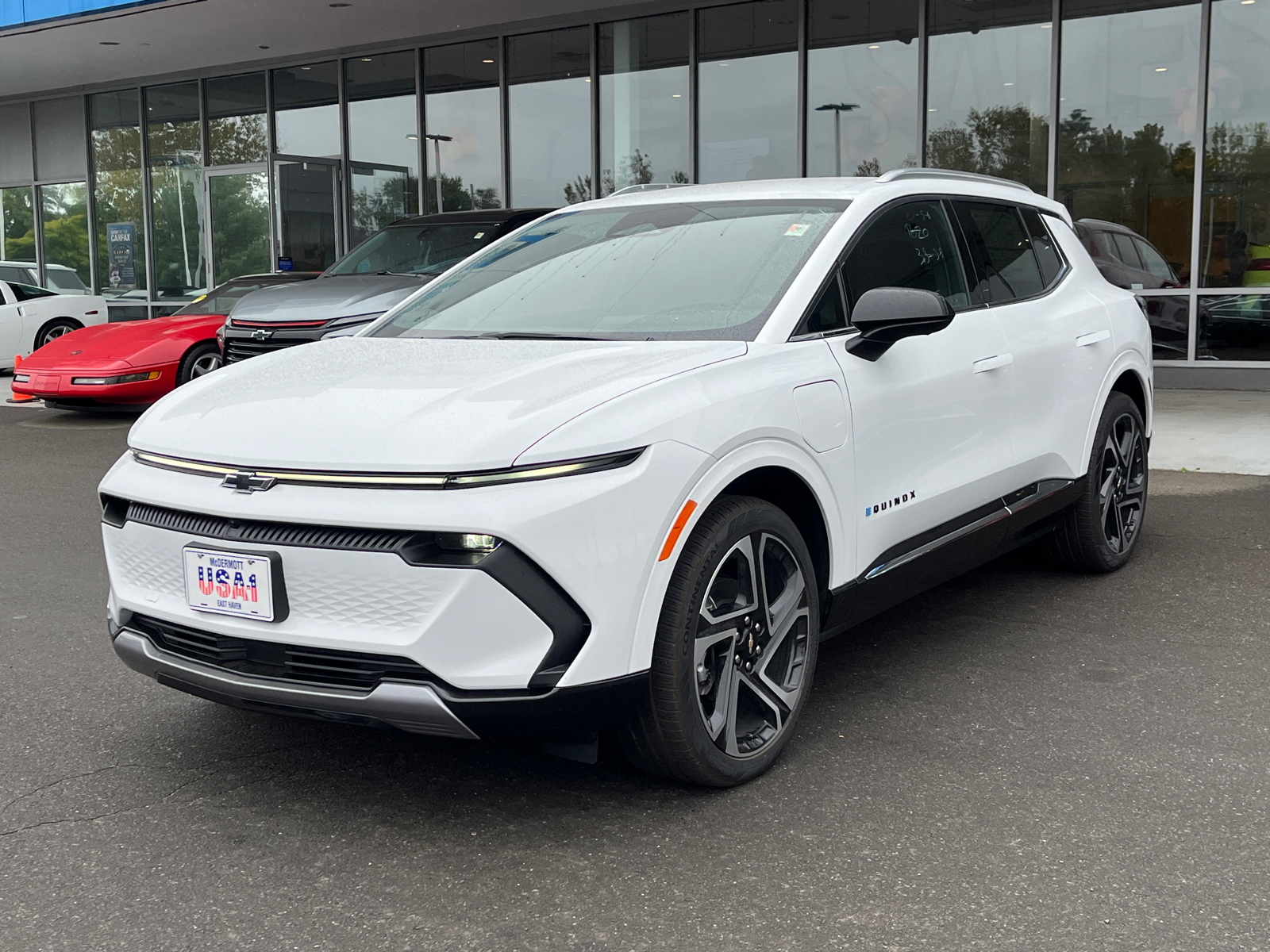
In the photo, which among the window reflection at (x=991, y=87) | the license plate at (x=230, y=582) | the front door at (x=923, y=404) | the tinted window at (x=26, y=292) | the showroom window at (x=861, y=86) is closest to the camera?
the license plate at (x=230, y=582)

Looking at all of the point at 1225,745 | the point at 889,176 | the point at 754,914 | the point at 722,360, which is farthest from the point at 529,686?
the point at 889,176

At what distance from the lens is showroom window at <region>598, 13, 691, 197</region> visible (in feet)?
52.1

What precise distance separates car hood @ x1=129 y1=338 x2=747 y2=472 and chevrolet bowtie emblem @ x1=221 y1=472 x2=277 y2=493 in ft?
0.10

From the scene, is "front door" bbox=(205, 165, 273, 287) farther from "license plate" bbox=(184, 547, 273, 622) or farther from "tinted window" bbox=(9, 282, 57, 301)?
"license plate" bbox=(184, 547, 273, 622)

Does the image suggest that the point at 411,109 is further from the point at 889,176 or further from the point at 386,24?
the point at 889,176

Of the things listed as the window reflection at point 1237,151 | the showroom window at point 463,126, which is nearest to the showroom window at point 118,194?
the showroom window at point 463,126

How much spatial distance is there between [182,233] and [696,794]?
20.2 metres

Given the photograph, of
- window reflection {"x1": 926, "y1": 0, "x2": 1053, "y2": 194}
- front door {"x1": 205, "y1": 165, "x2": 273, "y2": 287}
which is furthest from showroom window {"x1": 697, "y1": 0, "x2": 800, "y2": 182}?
front door {"x1": 205, "y1": 165, "x2": 273, "y2": 287}

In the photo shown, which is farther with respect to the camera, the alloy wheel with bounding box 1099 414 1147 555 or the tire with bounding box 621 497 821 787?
the alloy wheel with bounding box 1099 414 1147 555

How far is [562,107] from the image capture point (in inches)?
664

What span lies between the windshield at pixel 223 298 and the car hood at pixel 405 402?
32.3 ft

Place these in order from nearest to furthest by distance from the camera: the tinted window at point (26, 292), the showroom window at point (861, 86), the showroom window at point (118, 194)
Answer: the showroom window at point (861, 86) → the tinted window at point (26, 292) → the showroom window at point (118, 194)

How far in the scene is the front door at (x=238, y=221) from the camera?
20.0m

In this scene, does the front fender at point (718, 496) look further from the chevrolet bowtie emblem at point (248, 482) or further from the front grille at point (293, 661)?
the chevrolet bowtie emblem at point (248, 482)
